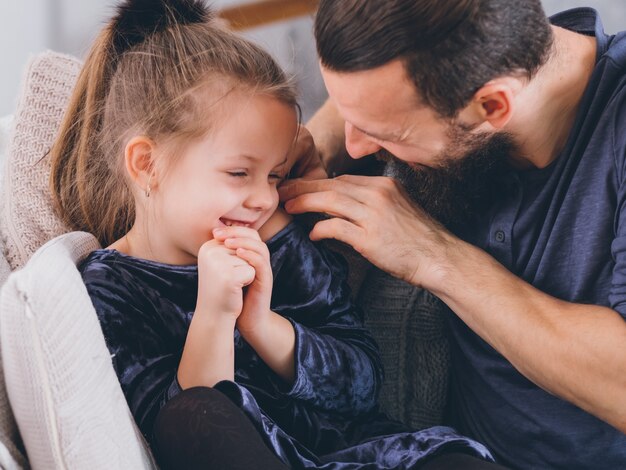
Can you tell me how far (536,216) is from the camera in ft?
3.98

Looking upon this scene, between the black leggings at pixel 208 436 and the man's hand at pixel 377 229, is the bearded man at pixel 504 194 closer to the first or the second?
the man's hand at pixel 377 229

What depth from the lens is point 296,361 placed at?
1089 millimetres

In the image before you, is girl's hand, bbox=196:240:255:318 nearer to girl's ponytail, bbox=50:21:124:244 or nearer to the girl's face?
the girl's face

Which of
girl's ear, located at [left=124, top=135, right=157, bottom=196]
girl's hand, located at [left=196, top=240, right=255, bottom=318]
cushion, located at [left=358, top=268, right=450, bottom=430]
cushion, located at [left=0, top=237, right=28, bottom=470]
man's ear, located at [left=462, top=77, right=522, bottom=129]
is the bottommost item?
cushion, located at [left=358, top=268, right=450, bottom=430]

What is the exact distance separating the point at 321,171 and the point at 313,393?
14.8 inches

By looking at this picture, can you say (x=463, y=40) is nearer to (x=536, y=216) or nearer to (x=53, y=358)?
(x=536, y=216)

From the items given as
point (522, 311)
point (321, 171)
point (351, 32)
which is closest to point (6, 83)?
point (321, 171)

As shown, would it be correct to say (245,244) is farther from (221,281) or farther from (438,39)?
(438,39)

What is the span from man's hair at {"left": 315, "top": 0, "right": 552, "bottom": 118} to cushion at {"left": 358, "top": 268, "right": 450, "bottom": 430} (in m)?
0.39

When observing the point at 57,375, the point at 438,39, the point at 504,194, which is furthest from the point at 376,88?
the point at 57,375

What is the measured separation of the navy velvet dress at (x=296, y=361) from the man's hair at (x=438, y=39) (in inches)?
11.8

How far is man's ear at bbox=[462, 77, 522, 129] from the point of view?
3.57 ft

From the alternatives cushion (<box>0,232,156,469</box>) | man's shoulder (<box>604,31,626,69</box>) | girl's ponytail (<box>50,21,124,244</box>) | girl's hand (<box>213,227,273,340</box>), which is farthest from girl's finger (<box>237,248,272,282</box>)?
man's shoulder (<box>604,31,626,69</box>)

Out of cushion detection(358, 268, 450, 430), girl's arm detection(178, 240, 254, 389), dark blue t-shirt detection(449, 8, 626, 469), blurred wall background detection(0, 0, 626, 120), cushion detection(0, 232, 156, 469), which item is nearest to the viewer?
cushion detection(0, 232, 156, 469)
